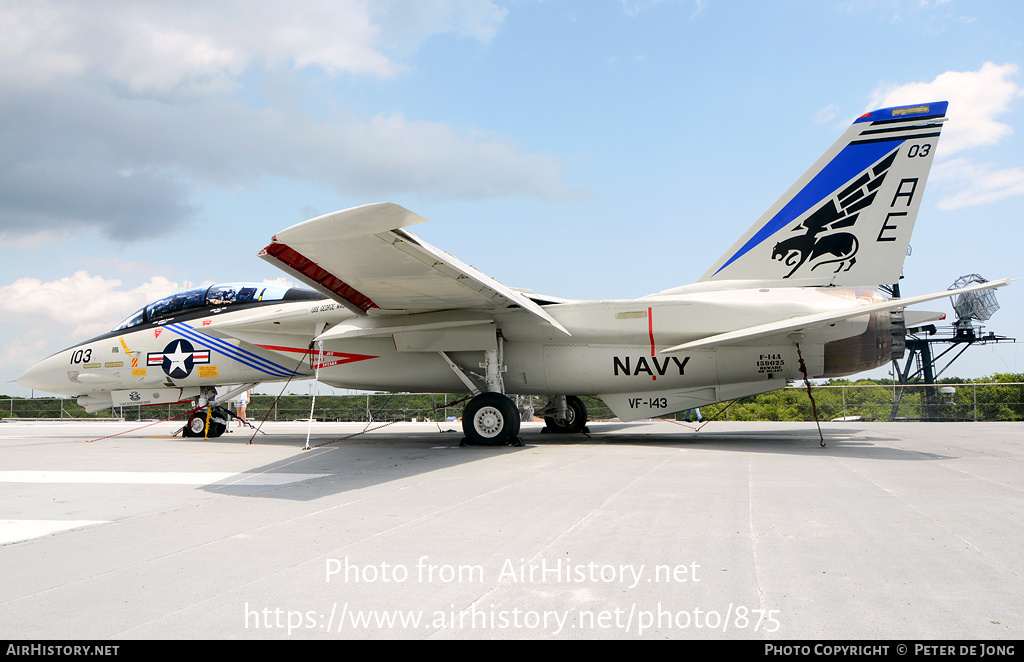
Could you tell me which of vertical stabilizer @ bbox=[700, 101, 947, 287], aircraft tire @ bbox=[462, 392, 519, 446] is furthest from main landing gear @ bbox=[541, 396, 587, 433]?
vertical stabilizer @ bbox=[700, 101, 947, 287]

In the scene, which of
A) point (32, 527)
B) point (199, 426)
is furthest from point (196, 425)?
point (32, 527)

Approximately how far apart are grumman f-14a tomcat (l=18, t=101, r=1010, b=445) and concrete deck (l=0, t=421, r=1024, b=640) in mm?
3272

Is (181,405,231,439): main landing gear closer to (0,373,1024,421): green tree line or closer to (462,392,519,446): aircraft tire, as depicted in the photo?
(0,373,1024,421): green tree line

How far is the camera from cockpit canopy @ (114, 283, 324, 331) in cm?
1290

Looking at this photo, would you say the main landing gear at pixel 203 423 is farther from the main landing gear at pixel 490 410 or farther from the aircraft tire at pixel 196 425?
the main landing gear at pixel 490 410

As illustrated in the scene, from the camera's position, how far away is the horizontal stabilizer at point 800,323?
8.53 meters

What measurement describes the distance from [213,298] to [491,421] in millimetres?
7171

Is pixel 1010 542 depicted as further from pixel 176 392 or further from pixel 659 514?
pixel 176 392

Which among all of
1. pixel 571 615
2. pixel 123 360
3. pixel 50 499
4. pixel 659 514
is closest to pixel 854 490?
pixel 659 514

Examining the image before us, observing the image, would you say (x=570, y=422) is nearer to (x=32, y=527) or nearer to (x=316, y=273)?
(x=316, y=273)

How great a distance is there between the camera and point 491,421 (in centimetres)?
1029

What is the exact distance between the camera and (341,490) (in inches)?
226

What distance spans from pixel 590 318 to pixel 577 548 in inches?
301

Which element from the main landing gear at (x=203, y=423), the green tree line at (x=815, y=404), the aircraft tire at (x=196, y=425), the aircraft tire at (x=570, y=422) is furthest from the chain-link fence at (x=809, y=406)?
the aircraft tire at (x=570, y=422)
